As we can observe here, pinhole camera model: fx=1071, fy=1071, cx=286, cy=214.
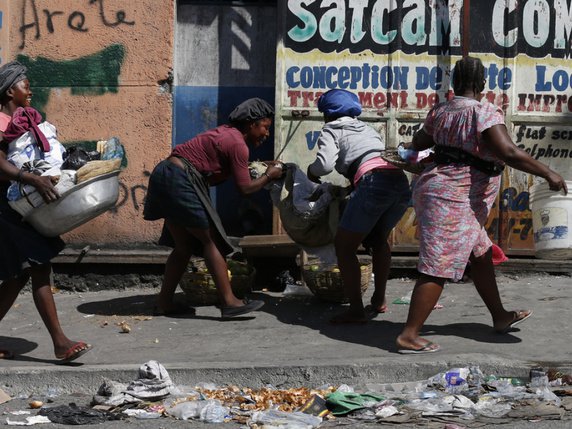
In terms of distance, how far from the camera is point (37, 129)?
6234 mm

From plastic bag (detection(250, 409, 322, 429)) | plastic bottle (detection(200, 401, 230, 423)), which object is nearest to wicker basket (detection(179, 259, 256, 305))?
plastic bottle (detection(200, 401, 230, 423))

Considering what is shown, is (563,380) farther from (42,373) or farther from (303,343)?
(42,373)

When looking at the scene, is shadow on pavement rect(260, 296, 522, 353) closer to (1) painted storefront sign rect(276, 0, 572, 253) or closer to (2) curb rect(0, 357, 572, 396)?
(2) curb rect(0, 357, 572, 396)

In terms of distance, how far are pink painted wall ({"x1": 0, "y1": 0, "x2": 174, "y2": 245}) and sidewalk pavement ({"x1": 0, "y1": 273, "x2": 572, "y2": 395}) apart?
1.39 metres

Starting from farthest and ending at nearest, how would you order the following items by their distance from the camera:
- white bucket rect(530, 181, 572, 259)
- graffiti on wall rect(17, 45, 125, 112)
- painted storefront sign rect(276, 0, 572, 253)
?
1. graffiti on wall rect(17, 45, 125, 112)
2. painted storefront sign rect(276, 0, 572, 253)
3. white bucket rect(530, 181, 572, 259)

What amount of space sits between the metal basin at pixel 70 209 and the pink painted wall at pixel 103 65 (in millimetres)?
2513

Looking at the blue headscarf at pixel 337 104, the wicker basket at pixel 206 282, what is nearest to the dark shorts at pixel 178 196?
the wicker basket at pixel 206 282

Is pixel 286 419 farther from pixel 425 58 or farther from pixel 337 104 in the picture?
pixel 425 58

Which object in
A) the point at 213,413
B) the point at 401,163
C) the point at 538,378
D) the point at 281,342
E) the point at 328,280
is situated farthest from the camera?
the point at 328,280

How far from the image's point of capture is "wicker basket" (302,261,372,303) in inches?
305

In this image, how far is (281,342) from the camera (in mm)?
6898

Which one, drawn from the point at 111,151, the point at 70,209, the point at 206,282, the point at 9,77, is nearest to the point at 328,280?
the point at 206,282

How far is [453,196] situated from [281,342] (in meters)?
1.51

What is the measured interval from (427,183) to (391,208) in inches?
33.5
